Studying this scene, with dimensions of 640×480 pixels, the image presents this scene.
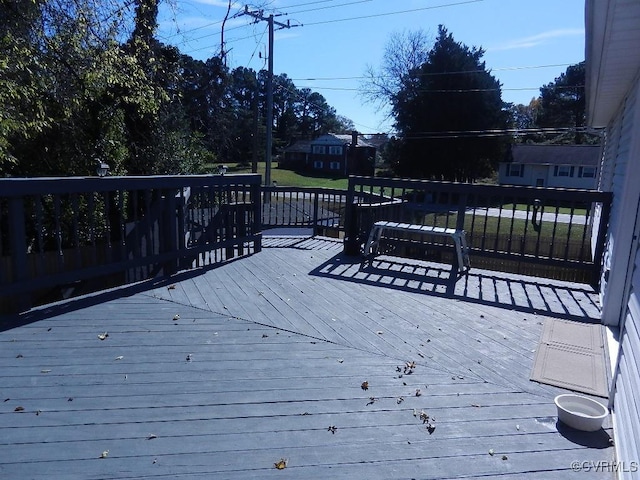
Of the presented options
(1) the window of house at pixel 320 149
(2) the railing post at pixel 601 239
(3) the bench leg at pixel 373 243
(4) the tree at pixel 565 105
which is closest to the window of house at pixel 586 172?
(4) the tree at pixel 565 105

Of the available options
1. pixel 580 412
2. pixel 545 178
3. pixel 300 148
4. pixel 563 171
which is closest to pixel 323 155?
pixel 300 148

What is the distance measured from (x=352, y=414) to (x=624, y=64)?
392 cm

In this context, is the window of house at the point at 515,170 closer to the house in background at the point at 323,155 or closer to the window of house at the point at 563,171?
the window of house at the point at 563,171

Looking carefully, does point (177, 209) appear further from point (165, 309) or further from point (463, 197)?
point (463, 197)

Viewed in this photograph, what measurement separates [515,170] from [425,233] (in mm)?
31079

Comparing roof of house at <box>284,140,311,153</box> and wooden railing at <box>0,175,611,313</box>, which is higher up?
roof of house at <box>284,140,311,153</box>

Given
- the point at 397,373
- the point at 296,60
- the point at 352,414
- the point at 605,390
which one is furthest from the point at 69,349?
the point at 296,60

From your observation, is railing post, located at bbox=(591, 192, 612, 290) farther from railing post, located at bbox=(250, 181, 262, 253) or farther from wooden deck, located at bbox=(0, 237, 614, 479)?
railing post, located at bbox=(250, 181, 262, 253)

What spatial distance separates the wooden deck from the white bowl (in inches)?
2.0

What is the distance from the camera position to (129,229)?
473 centimetres

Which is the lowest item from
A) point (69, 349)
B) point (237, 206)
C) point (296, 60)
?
point (69, 349)

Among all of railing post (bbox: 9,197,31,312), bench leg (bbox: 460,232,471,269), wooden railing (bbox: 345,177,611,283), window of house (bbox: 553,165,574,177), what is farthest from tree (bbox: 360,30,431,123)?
railing post (bbox: 9,197,31,312)

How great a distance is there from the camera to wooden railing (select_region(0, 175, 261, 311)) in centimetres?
332

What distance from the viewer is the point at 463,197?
5.35 metres
